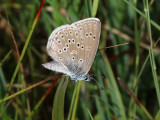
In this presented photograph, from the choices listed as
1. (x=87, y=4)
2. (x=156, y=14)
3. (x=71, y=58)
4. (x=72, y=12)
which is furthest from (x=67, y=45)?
(x=156, y=14)

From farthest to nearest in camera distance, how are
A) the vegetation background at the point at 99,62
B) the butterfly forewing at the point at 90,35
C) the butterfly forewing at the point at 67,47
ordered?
1. the vegetation background at the point at 99,62
2. the butterfly forewing at the point at 67,47
3. the butterfly forewing at the point at 90,35

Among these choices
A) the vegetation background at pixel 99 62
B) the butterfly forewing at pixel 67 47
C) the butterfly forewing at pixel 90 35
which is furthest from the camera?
the vegetation background at pixel 99 62

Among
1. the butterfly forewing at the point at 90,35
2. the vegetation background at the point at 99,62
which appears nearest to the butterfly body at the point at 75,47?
the butterfly forewing at the point at 90,35

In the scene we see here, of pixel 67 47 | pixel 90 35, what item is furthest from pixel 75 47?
pixel 90 35

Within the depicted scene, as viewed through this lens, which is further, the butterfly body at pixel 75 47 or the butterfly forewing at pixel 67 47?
the butterfly forewing at pixel 67 47

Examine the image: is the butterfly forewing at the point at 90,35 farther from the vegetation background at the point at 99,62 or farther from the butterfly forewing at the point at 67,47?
the vegetation background at the point at 99,62

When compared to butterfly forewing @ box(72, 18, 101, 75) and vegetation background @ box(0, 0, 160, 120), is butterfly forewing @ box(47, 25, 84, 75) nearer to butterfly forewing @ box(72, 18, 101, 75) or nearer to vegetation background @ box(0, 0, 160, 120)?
butterfly forewing @ box(72, 18, 101, 75)

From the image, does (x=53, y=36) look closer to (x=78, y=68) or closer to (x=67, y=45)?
(x=67, y=45)

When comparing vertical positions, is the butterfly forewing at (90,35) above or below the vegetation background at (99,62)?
A: above
